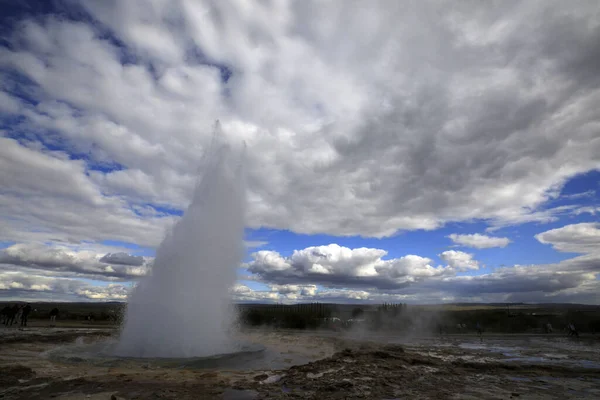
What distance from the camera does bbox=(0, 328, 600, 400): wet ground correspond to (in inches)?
344

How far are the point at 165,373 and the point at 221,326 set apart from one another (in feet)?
22.8

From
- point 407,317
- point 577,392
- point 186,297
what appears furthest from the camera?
point 407,317

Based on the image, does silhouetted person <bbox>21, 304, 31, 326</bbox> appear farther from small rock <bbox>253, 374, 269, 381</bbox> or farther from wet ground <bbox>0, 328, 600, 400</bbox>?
small rock <bbox>253, 374, 269, 381</bbox>

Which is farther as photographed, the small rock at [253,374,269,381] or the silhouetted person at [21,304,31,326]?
the silhouetted person at [21,304,31,326]

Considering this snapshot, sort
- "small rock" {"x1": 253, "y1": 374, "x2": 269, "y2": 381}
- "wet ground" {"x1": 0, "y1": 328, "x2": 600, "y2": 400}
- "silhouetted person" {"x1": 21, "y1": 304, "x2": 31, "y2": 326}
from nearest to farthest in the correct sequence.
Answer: "wet ground" {"x1": 0, "y1": 328, "x2": 600, "y2": 400} → "small rock" {"x1": 253, "y1": 374, "x2": 269, "y2": 381} → "silhouetted person" {"x1": 21, "y1": 304, "x2": 31, "y2": 326}

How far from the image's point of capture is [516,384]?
10.8m

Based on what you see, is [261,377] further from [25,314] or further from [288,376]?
[25,314]

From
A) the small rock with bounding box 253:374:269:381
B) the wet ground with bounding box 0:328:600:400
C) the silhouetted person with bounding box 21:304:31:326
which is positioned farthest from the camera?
the silhouetted person with bounding box 21:304:31:326

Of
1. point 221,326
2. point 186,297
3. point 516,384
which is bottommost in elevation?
point 516,384

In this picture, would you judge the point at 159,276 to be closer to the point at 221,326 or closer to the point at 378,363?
the point at 221,326

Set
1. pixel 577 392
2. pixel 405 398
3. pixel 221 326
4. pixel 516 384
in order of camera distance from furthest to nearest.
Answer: pixel 221 326 < pixel 516 384 < pixel 577 392 < pixel 405 398

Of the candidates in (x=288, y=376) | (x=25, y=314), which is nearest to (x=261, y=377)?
(x=288, y=376)

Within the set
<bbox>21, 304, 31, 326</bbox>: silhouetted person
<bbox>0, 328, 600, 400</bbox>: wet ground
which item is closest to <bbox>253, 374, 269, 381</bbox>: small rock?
<bbox>0, 328, 600, 400</bbox>: wet ground

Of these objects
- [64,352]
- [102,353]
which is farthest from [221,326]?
[64,352]
